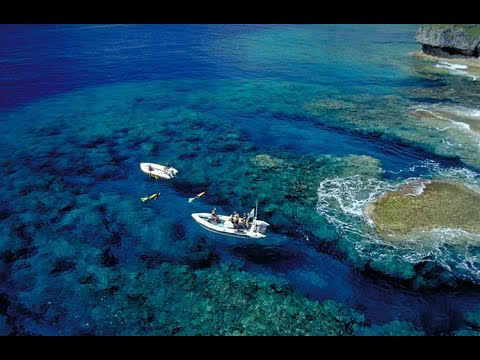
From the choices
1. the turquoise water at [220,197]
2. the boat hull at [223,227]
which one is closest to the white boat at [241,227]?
the boat hull at [223,227]

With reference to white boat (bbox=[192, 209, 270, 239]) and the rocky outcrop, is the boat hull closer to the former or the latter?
white boat (bbox=[192, 209, 270, 239])

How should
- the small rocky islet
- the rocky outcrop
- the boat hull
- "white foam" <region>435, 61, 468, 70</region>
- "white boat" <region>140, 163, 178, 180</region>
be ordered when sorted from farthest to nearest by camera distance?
"white foam" <region>435, 61, 468, 70</region> < the rocky outcrop < "white boat" <region>140, 163, 178, 180</region> < the small rocky islet < the boat hull

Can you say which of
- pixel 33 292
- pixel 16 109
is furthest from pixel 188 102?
pixel 33 292

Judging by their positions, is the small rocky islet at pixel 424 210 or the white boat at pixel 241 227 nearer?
the white boat at pixel 241 227

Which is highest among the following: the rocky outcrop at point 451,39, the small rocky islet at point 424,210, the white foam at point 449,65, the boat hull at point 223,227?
the rocky outcrop at point 451,39

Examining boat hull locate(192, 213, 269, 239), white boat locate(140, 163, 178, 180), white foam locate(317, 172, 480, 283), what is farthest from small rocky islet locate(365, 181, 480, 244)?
white boat locate(140, 163, 178, 180)

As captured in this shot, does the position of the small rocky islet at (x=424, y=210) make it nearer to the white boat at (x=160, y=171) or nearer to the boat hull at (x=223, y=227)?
the boat hull at (x=223, y=227)

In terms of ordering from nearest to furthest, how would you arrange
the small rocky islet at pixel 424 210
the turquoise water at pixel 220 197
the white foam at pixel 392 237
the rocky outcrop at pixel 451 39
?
the turquoise water at pixel 220 197, the white foam at pixel 392 237, the small rocky islet at pixel 424 210, the rocky outcrop at pixel 451 39
